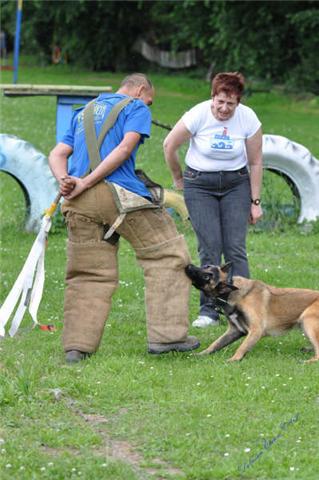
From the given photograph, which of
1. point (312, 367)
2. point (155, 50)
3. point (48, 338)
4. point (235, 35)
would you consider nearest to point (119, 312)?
point (48, 338)

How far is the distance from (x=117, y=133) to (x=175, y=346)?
149cm

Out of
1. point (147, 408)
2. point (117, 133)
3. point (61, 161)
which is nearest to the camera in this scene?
point (147, 408)

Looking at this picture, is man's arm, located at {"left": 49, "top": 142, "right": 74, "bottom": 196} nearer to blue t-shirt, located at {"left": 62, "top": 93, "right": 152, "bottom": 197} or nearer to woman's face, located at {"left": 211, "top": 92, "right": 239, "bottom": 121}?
blue t-shirt, located at {"left": 62, "top": 93, "right": 152, "bottom": 197}

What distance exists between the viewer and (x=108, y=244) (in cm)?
701

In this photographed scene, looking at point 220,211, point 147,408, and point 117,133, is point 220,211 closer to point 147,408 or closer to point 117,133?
point 117,133

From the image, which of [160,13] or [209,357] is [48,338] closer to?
[209,357]

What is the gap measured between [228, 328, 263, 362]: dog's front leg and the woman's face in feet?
5.24

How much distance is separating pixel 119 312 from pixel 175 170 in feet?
4.81

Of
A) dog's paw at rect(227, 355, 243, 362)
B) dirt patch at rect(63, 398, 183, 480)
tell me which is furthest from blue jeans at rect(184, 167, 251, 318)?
dirt patch at rect(63, 398, 183, 480)

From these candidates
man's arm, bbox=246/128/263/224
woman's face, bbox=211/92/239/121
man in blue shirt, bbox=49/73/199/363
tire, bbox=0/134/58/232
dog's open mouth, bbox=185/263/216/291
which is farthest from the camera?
tire, bbox=0/134/58/232

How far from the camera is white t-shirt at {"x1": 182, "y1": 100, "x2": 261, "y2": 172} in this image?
777 cm

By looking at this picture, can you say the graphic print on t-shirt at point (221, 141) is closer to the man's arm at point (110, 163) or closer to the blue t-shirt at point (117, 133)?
the blue t-shirt at point (117, 133)

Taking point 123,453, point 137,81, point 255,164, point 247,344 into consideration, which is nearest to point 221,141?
point 255,164

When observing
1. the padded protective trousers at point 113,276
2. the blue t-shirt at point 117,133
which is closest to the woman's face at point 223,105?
the blue t-shirt at point 117,133
